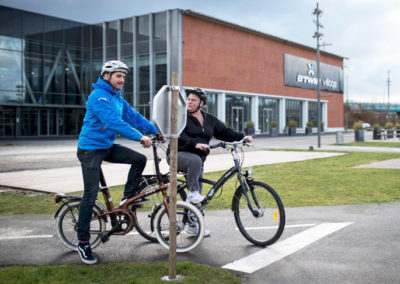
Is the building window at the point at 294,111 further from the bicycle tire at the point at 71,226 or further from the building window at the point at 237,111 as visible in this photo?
the bicycle tire at the point at 71,226

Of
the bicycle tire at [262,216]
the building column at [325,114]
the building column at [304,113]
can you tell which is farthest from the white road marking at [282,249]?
the building column at [325,114]

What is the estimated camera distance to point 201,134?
5.34m

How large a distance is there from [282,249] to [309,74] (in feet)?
179

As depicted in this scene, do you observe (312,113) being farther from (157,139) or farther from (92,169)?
(92,169)

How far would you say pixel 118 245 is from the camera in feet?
17.2

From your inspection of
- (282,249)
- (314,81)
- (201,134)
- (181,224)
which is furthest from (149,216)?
(314,81)

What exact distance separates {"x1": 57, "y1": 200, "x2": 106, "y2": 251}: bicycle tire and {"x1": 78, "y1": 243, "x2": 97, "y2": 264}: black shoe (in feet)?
1.12

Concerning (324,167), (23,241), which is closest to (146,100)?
(324,167)

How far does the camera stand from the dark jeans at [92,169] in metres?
4.62

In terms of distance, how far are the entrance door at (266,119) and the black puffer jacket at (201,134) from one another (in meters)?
45.3

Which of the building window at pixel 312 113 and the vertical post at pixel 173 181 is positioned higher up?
A: the building window at pixel 312 113

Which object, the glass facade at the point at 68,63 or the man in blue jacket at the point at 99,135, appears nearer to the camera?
the man in blue jacket at the point at 99,135

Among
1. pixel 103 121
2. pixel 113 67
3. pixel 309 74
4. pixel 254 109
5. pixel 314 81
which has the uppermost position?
pixel 309 74

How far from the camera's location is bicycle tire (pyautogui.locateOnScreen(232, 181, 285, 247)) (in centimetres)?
496
